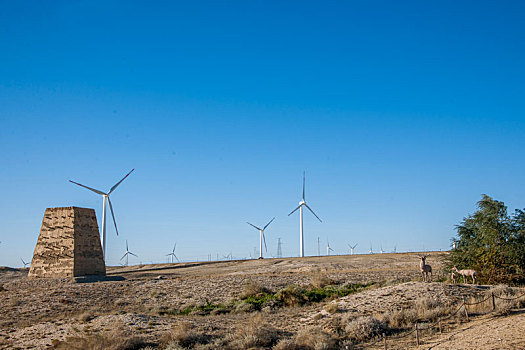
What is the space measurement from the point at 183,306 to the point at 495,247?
79.6 ft

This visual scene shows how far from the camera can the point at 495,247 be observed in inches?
1362

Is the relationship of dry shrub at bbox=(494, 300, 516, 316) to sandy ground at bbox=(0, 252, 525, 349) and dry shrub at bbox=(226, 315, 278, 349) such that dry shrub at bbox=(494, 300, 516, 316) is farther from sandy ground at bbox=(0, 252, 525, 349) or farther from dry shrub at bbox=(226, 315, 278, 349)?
dry shrub at bbox=(226, 315, 278, 349)

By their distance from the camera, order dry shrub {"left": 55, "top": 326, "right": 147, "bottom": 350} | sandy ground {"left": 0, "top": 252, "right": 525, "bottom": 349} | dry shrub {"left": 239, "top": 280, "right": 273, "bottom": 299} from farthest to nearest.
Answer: dry shrub {"left": 239, "top": 280, "right": 273, "bottom": 299}
dry shrub {"left": 55, "top": 326, "right": 147, "bottom": 350}
sandy ground {"left": 0, "top": 252, "right": 525, "bottom": 349}

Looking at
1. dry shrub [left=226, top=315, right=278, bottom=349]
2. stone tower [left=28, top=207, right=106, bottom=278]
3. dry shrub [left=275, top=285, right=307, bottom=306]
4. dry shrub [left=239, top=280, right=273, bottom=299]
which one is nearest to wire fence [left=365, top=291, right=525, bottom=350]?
dry shrub [left=226, top=315, right=278, bottom=349]

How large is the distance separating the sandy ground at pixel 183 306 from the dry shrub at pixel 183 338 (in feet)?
2.74

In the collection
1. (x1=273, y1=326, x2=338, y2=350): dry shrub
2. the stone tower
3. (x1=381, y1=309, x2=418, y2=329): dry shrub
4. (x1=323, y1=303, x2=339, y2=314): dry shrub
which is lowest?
(x1=273, y1=326, x2=338, y2=350): dry shrub

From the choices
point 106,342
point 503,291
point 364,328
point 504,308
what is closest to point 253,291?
point 364,328

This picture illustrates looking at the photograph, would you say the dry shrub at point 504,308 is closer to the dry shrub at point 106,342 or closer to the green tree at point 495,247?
the green tree at point 495,247

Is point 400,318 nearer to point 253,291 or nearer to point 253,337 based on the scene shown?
point 253,337

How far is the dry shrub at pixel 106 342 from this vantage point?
2204 cm

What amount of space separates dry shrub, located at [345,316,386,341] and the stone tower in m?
35.7

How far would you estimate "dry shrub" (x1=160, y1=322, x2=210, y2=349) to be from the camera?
75.3ft

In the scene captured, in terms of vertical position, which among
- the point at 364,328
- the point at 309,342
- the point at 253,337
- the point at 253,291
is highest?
the point at 253,291

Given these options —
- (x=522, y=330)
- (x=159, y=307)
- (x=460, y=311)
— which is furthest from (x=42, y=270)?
(x=522, y=330)
